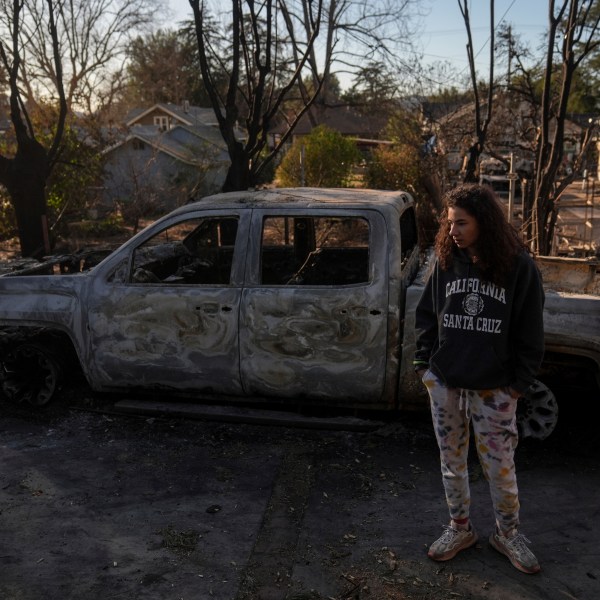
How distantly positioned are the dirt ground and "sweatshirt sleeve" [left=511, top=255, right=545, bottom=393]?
3.32 ft

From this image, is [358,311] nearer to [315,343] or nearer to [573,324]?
[315,343]

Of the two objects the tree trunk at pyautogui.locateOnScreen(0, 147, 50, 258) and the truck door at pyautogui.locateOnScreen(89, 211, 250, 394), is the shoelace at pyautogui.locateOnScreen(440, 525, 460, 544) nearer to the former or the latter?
the truck door at pyautogui.locateOnScreen(89, 211, 250, 394)

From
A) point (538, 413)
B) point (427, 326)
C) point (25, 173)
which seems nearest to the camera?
point (427, 326)

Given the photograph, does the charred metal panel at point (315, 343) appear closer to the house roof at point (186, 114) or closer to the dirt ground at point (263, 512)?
the dirt ground at point (263, 512)

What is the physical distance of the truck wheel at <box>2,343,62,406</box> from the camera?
16.9 ft

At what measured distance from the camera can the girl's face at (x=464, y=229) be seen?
9.57ft

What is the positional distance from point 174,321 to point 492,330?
2.43m

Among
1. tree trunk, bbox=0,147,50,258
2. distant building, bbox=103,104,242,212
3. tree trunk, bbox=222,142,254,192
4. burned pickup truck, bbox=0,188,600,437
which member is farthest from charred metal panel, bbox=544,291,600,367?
distant building, bbox=103,104,242,212

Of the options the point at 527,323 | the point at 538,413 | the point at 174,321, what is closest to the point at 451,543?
the point at 527,323

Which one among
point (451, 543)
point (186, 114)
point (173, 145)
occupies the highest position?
point (186, 114)

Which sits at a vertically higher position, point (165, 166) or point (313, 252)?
point (165, 166)

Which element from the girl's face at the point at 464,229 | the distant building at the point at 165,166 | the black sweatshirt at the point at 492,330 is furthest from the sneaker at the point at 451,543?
the distant building at the point at 165,166

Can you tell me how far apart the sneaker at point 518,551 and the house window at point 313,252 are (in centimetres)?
184

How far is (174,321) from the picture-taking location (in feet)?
15.1
